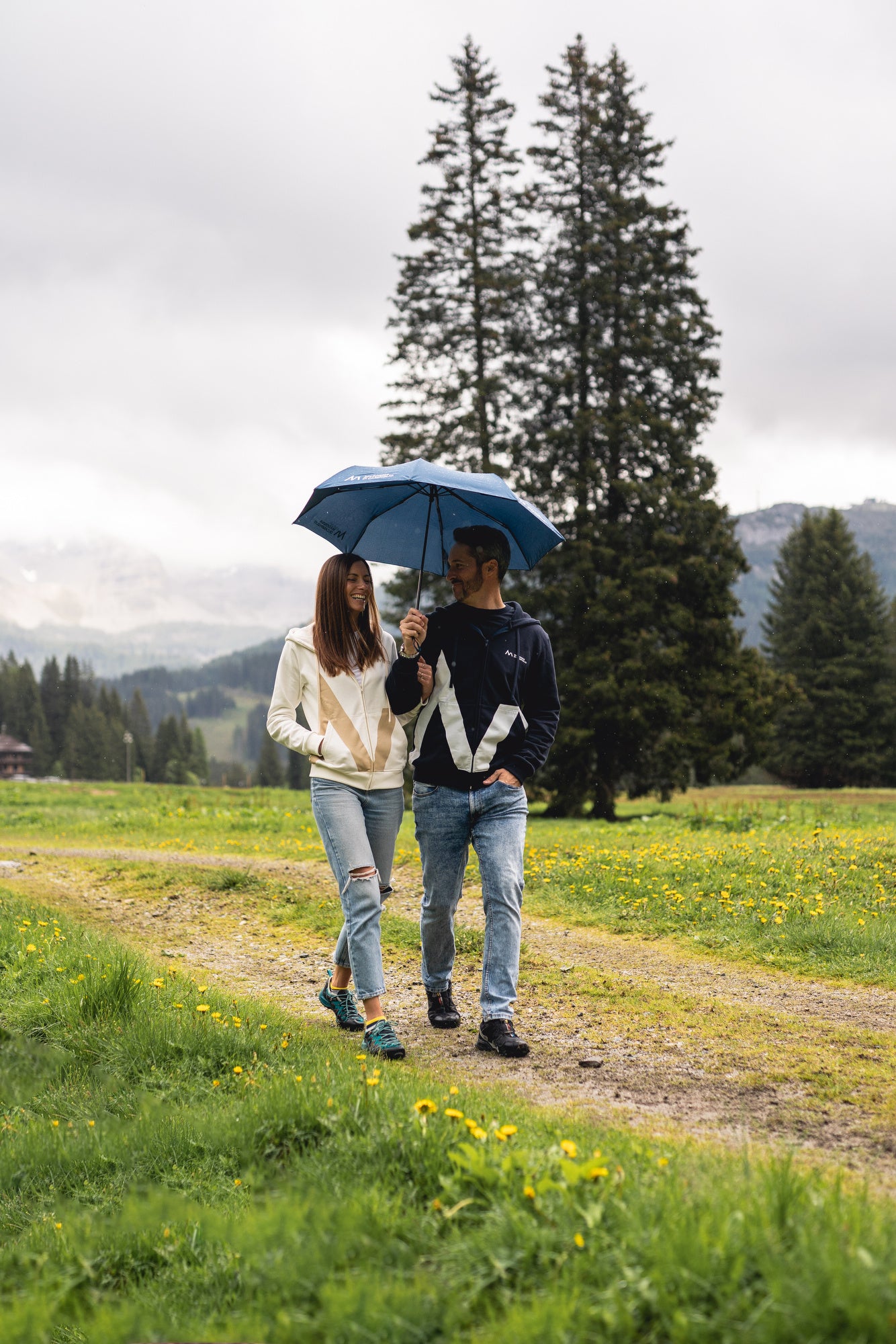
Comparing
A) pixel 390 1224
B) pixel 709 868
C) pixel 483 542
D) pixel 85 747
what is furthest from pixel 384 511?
pixel 85 747

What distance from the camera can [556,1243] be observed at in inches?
97.5

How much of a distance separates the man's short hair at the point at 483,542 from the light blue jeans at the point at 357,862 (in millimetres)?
1305

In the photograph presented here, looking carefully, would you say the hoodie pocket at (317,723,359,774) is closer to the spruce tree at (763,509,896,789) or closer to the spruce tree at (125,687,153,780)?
the spruce tree at (763,509,896,789)

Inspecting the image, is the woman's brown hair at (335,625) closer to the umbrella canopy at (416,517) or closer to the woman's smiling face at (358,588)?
the woman's smiling face at (358,588)

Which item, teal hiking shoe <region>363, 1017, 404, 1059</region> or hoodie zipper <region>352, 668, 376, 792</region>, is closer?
teal hiking shoe <region>363, 1017, 404, 1059</region>

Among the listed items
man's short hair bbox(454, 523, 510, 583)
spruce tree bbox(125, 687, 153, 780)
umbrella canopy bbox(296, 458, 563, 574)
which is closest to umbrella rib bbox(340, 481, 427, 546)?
umbrella canopy bbox(296, 458, 563, 574)

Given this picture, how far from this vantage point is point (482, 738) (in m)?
5.07

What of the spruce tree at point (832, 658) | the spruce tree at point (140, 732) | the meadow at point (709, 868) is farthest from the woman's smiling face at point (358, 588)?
the spruce tree at point (140, 732)

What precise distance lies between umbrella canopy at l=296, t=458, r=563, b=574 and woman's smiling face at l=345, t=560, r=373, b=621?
0.42 m

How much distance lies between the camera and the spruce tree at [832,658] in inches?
1889

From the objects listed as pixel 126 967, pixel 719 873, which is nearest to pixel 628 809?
pixel 719 873

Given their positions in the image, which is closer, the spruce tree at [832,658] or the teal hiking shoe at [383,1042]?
the teal hiking shoe at [383,1042]

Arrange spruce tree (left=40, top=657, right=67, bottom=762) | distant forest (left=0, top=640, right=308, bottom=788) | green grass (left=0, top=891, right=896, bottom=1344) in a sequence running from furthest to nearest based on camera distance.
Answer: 1. spruce tree (left=40, top=657, right=67, bottom=762)
2. distant forest (left=0, top=640, right=308, bottom=788)
3. green grass (left=0, top=891, right=896, bottom=1344)

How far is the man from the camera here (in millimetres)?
5023
